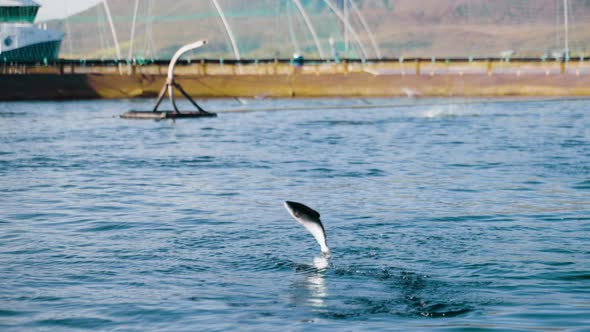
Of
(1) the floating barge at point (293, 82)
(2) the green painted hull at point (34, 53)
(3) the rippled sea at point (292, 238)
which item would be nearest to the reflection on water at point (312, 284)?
(3) the rippled sea at point (292, 238)

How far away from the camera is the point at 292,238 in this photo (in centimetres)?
1596

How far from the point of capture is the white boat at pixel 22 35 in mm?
95312

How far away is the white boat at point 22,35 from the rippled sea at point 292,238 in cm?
6149

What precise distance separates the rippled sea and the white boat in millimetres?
61493

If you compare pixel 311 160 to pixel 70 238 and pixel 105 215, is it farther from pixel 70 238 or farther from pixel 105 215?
pixel 70 238

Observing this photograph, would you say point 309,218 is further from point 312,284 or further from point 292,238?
point 292,238

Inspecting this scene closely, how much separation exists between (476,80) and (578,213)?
231 feet

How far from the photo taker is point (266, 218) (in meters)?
18.3

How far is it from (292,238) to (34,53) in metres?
86.0

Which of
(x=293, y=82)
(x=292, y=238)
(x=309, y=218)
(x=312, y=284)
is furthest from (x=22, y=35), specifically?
(x=312, y=284)

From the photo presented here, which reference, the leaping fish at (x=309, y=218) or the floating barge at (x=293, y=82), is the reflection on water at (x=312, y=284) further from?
the floating barge at (x=293, y=82)

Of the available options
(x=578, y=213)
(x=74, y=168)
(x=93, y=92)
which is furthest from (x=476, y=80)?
(x=578, y=213)

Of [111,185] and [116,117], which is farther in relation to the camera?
[116,117]

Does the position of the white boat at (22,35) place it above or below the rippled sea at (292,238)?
above
